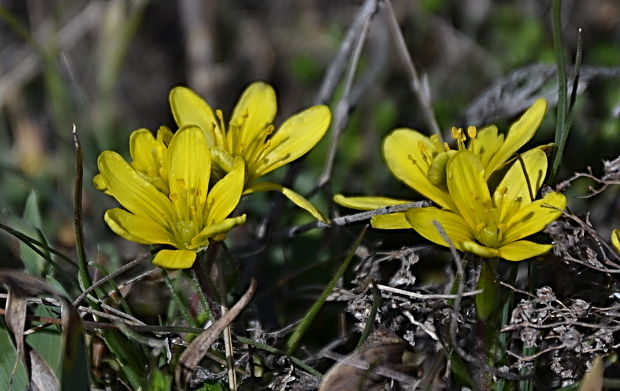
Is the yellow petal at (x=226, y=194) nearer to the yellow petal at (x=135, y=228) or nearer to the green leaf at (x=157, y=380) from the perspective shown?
the yellow petal at (x=135, y=228)

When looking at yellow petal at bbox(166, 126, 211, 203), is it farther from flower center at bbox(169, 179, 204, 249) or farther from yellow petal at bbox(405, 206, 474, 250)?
yellow petal at bbox(405, 206, 474, 250)

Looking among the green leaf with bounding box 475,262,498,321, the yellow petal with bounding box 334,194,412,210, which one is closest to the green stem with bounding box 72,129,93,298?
the yellow petal with bounding box 334,194,412,210

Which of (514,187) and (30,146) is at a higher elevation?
(514,187)

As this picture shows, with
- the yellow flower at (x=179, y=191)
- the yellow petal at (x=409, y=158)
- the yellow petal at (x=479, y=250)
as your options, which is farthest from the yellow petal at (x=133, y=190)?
the yellow petal at (x=479, y=250)

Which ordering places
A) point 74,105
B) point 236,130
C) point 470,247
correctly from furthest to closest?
point 74,105 → point 236,130 → point 470,247

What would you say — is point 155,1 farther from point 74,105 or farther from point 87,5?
point 74,105

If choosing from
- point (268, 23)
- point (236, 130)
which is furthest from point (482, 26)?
point (236, 130)

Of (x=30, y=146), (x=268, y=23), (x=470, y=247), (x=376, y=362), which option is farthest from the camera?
(x=268, y=23)
